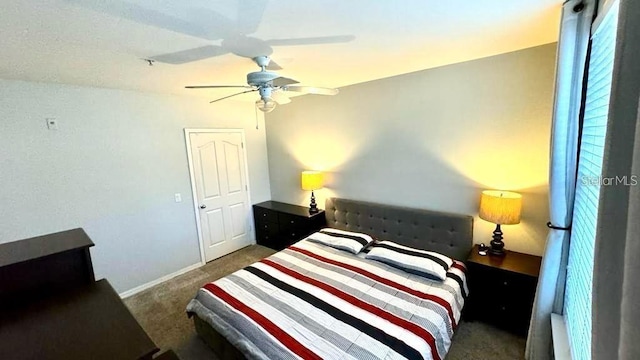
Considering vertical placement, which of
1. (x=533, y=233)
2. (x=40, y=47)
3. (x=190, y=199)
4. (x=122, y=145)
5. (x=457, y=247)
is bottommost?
(x=457, y=247)

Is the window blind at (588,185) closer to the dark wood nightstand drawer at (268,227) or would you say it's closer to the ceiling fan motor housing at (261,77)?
the ceiling fan motor housing at (261,77)

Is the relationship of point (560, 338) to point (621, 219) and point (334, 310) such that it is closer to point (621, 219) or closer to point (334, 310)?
point (334, 310)

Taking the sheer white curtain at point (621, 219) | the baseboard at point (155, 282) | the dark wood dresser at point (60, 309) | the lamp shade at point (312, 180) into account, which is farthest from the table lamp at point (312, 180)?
the sheer white curtain at point (621, 219)

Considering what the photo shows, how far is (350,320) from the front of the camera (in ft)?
5.83

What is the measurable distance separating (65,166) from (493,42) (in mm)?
4030

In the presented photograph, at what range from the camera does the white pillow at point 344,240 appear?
9.17 ft

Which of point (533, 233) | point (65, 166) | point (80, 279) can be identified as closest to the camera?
point (80, 279)

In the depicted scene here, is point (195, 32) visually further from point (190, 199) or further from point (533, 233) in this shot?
point (533, 233)

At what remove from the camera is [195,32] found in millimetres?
1642

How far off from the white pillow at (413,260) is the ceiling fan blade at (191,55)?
87.3 inches

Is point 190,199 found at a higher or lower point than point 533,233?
higher

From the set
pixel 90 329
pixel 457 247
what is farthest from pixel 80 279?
pixel 457 247

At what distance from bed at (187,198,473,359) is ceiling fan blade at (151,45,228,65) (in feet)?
6.09

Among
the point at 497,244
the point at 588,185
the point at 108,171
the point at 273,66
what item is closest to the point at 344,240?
the point at 497,244
